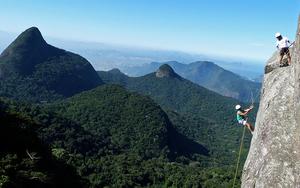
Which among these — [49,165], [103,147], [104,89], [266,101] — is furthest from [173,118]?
[266,101]

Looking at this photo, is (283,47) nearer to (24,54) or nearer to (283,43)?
(283,43)

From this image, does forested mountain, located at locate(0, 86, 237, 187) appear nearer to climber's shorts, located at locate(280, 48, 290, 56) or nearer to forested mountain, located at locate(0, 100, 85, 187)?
forested mountain, located at locate(0, 100, 85, 187)

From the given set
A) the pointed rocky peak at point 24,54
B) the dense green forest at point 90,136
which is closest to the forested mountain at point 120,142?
the dense green forest at point 90,136

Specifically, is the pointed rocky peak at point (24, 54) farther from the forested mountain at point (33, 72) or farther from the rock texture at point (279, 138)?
the rock texture at point (279, 138)

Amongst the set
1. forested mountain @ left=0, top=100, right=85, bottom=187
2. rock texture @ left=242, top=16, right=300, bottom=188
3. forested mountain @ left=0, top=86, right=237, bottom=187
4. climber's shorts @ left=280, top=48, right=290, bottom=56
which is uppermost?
Answer: climber's shorts @ left=280, top=48, right=290, bottom=56

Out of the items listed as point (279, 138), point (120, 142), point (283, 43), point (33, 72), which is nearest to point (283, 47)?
point (283, 43)

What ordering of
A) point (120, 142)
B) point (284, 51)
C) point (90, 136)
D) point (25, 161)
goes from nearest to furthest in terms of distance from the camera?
point (284, 51), point (25, 161), point (90, 136), point (120, 142)

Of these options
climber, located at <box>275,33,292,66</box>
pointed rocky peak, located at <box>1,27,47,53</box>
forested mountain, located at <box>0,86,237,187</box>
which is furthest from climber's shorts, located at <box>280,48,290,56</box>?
pointed rocky peak, located at <box>1,27,47,53</box>
